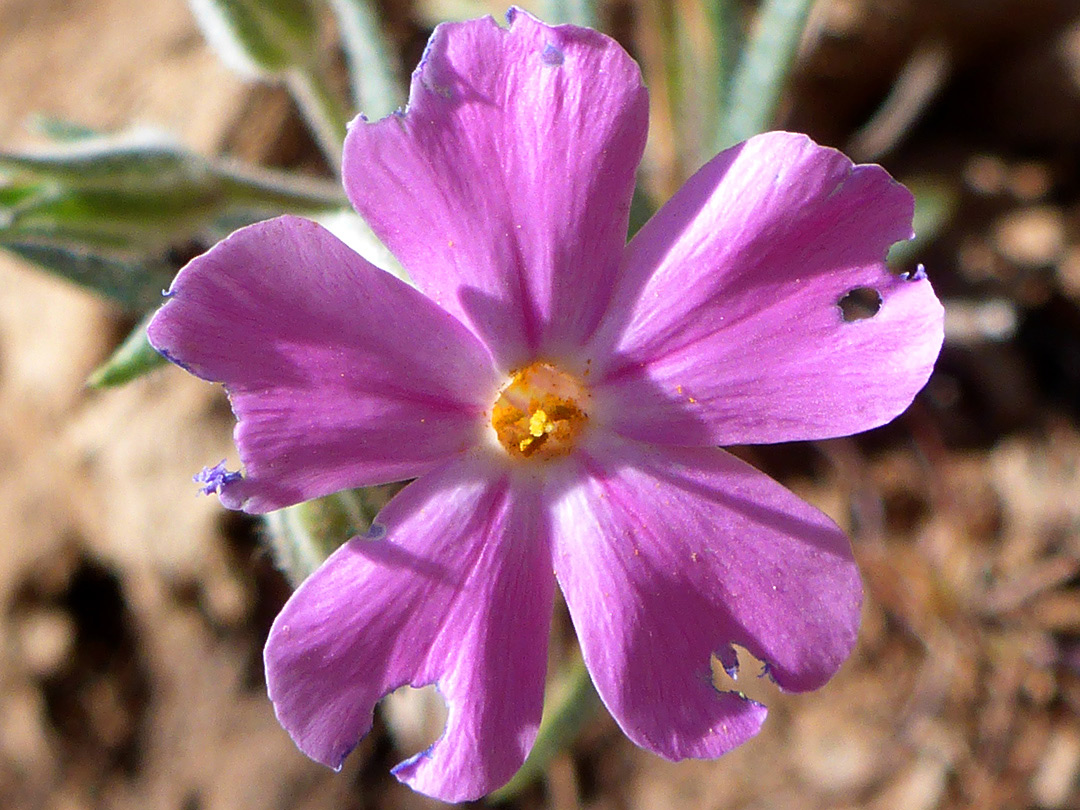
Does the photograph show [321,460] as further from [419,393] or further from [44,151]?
Answer: [44,151]

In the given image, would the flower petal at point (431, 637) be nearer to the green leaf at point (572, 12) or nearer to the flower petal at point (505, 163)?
the flower petal at point (505, 163)

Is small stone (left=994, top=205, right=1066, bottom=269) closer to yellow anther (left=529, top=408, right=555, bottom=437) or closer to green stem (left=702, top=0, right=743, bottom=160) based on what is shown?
green stem (left=702, top=0, right=743, bottom=160)

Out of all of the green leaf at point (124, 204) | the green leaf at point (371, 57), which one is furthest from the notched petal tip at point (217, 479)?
the green leaf at point (371, 57)

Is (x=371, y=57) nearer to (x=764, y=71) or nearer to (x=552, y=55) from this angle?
(x=764, y=71)

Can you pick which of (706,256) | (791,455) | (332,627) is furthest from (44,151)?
(791,455)

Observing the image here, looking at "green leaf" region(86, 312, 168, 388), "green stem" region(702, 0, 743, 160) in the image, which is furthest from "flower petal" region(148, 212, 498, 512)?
"green stem" region(702, 0, 743, 160)
